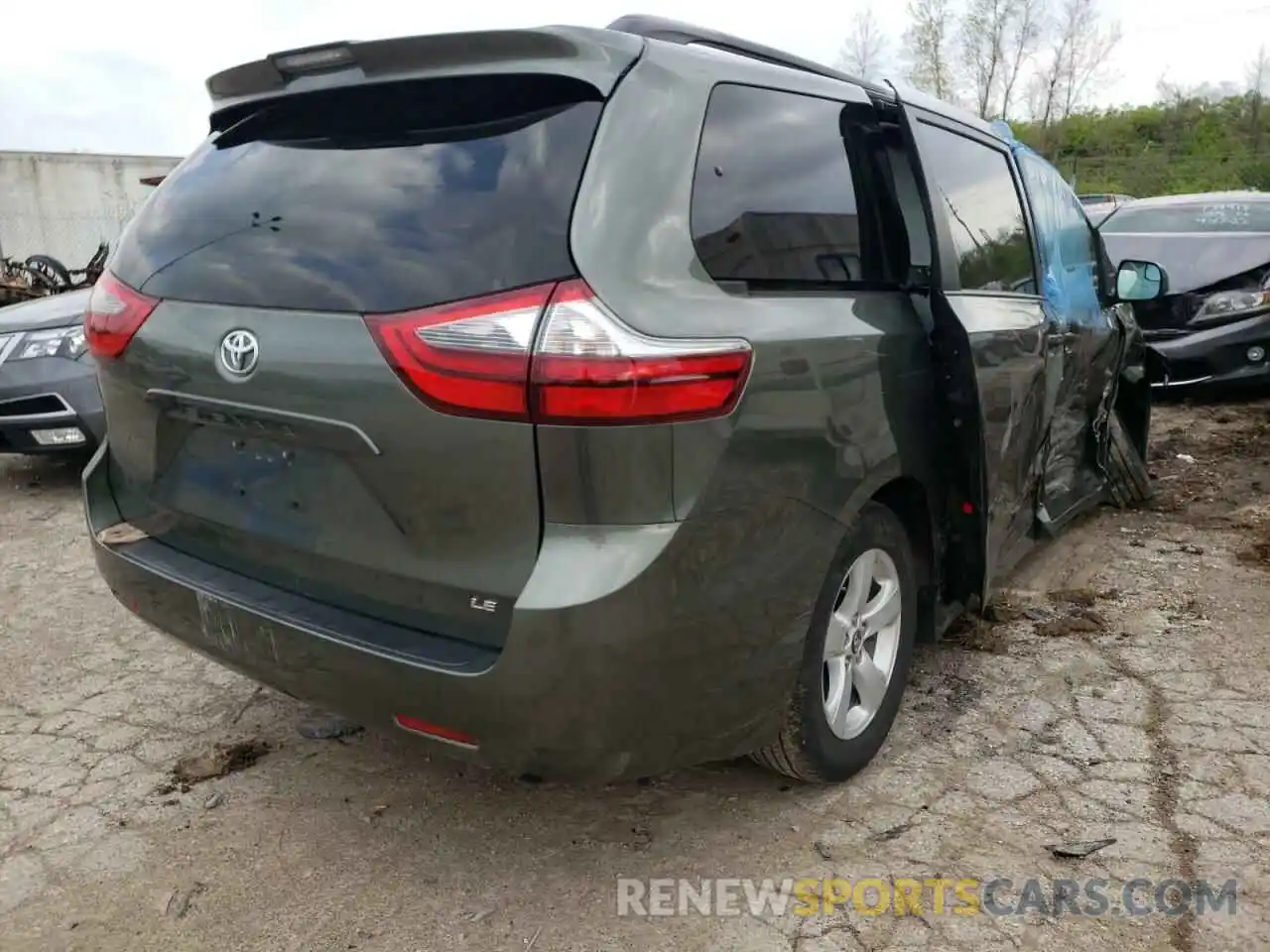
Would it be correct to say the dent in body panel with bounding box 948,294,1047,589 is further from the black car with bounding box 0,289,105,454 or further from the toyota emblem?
the black car with bounding box 0,289,105,454

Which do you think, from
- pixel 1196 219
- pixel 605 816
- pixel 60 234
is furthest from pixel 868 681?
pixel 60 234

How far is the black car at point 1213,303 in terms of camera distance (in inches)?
278

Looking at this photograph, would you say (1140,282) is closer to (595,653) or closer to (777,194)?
(777,194)

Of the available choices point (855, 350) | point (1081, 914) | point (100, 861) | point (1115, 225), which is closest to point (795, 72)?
point (855, 350)

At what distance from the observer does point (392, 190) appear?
80.8 inches

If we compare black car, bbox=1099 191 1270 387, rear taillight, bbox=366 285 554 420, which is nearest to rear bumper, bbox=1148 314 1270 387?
black car, bbox=1099 191 1270 387

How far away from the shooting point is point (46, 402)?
5.23 meters

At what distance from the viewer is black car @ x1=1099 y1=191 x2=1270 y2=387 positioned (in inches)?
278

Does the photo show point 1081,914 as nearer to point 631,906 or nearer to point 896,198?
point 631,906

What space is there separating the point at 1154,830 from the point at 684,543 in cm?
152

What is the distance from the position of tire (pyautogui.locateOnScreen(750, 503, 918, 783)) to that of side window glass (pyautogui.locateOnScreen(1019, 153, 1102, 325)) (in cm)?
144

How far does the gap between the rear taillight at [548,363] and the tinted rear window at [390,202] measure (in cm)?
6

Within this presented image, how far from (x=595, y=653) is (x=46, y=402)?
4537 millimetres

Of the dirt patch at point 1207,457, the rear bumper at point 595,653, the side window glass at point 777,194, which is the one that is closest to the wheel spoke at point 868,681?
the rear bumper at point 595,653
